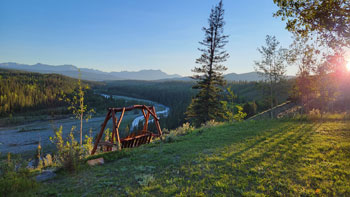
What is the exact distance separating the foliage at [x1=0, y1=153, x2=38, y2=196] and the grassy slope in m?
0.37

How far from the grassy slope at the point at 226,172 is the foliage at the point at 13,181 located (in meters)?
0.37

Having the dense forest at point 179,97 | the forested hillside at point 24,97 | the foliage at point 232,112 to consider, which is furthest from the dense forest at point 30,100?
the foliage at point 232,112

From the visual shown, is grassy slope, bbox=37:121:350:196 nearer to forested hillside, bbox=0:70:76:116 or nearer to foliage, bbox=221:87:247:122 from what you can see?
foliage, bbox=221:87:247:122

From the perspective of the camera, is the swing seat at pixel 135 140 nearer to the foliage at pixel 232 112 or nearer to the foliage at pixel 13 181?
the foliage at pixel 13 181

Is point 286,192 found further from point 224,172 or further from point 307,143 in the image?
point 307,143

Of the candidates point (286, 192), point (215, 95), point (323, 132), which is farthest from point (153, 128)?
point (286, 192)

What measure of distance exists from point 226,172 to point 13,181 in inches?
222

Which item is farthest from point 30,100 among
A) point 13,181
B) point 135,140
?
point 13,181

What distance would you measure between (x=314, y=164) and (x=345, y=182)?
3.54 feet

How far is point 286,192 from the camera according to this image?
3998 mm

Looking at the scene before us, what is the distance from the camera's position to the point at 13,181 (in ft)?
15.1

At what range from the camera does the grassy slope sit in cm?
422

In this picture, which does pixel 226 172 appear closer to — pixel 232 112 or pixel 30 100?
pixel 232 112

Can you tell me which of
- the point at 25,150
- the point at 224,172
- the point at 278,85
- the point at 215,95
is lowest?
the point at 25,150
